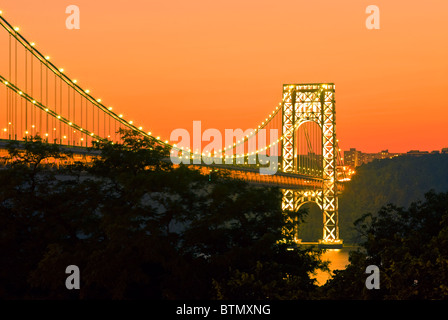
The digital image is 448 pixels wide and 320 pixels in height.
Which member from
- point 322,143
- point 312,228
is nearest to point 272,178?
point 322,143

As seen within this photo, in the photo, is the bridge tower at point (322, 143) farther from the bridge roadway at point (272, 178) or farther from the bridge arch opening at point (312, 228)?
the bridge arch opening at point (312, 228)

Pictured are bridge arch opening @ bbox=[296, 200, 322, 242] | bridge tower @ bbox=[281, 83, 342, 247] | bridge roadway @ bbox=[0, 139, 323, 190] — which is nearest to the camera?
bridge roadway @ bbox=[0, 139, 323, 190]

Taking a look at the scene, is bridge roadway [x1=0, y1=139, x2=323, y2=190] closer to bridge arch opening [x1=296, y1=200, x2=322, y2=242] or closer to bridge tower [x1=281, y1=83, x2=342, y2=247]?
bridge tower [x1=281, y1=83, x2=342, y2=247]

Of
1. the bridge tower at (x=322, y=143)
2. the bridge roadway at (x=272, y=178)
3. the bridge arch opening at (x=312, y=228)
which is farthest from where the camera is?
the bridge arch opening at (x=312, y=228)

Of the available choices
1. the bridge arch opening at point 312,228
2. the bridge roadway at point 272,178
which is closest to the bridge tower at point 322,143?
the bridge roadway at point 272,178

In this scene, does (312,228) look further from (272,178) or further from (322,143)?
(272,178)

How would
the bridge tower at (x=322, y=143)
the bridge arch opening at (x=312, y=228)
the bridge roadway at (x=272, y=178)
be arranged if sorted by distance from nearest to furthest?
the bridge roadway at (x=272, y=178), the bridge tower at (x=322, y=143), the bridge arch opening at (x=312, y=228)

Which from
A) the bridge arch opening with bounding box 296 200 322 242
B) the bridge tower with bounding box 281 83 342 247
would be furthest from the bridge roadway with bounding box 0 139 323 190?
the bridge arch opening with bounding box 296 200 322 242

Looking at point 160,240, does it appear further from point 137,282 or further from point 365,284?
point 365,284
